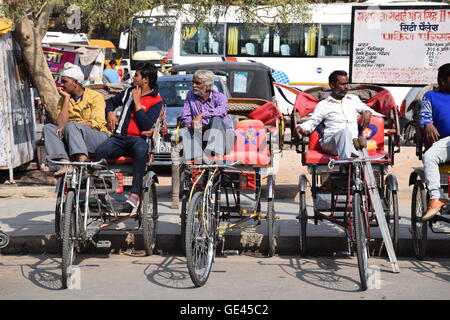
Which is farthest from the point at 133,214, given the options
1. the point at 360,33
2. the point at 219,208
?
the point at 360,33

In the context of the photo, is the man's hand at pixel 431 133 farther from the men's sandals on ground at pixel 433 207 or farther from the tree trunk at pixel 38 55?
the tree trunk at pixel 38 55

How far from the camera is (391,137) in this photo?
8.52 m

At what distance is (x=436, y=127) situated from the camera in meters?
7.91

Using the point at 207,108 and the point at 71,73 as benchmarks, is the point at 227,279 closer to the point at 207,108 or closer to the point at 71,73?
the point at 207,108

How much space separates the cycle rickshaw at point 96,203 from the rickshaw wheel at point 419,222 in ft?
8.19

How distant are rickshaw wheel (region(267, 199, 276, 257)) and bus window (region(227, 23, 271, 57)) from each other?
846 inches

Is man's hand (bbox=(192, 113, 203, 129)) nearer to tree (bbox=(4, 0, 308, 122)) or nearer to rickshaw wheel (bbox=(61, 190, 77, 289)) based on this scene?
rickshaw wheel (bbox=(61, 190, 77, 289))

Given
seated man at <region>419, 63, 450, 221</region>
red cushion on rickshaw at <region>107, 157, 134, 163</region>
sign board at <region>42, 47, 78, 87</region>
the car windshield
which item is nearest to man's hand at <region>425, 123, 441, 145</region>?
seated man at <region>419, 63, 450, 221</region>

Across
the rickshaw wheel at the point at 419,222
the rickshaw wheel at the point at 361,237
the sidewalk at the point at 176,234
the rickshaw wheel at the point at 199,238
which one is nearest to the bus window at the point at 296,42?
the sidewalk at the point at 176,234

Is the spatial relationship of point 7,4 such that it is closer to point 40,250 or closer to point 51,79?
point 51,79

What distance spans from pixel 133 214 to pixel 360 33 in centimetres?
476

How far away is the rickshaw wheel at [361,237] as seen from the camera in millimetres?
6531

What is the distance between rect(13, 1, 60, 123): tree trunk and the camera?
46.6ft

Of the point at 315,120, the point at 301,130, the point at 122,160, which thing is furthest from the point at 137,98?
the point at 315,120
